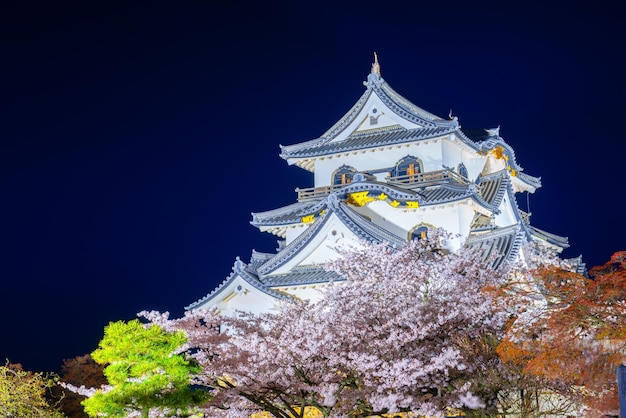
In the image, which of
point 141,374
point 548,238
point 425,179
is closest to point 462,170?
point 425,179

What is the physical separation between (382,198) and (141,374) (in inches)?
583

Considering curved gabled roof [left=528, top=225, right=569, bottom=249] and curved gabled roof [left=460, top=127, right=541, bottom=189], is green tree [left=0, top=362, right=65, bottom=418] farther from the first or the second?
curved gabled roof [left=528, top=225, right=569, bottom=249]

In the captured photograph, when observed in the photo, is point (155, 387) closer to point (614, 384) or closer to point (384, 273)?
point (384, 273)

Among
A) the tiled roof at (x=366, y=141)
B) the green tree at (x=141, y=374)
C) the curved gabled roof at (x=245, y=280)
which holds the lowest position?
the green tree at (x=141, y=374)

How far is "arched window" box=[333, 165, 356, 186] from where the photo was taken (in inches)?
1272

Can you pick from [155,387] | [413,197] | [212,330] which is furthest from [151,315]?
[413,197]

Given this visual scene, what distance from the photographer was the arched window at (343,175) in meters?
32.3

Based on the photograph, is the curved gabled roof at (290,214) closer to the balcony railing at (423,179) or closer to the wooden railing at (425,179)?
Answer: the balcony railing at (423,179)

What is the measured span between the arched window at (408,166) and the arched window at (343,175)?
84.1 inches

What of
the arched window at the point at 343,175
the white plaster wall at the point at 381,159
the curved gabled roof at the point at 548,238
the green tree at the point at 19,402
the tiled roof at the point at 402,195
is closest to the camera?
the green tree at the point at 19,402

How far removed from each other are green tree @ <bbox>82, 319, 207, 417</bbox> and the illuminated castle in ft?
34.0

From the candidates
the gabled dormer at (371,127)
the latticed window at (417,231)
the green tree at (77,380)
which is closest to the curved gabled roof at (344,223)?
the latticed window at (417,231)

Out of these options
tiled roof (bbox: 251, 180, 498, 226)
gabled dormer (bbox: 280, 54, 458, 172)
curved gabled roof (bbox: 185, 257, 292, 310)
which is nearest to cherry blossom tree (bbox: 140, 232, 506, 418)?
curved gabled roof (bbox: 185, 257, 292, 310)

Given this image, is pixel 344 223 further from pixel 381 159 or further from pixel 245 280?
pixel 381 159
